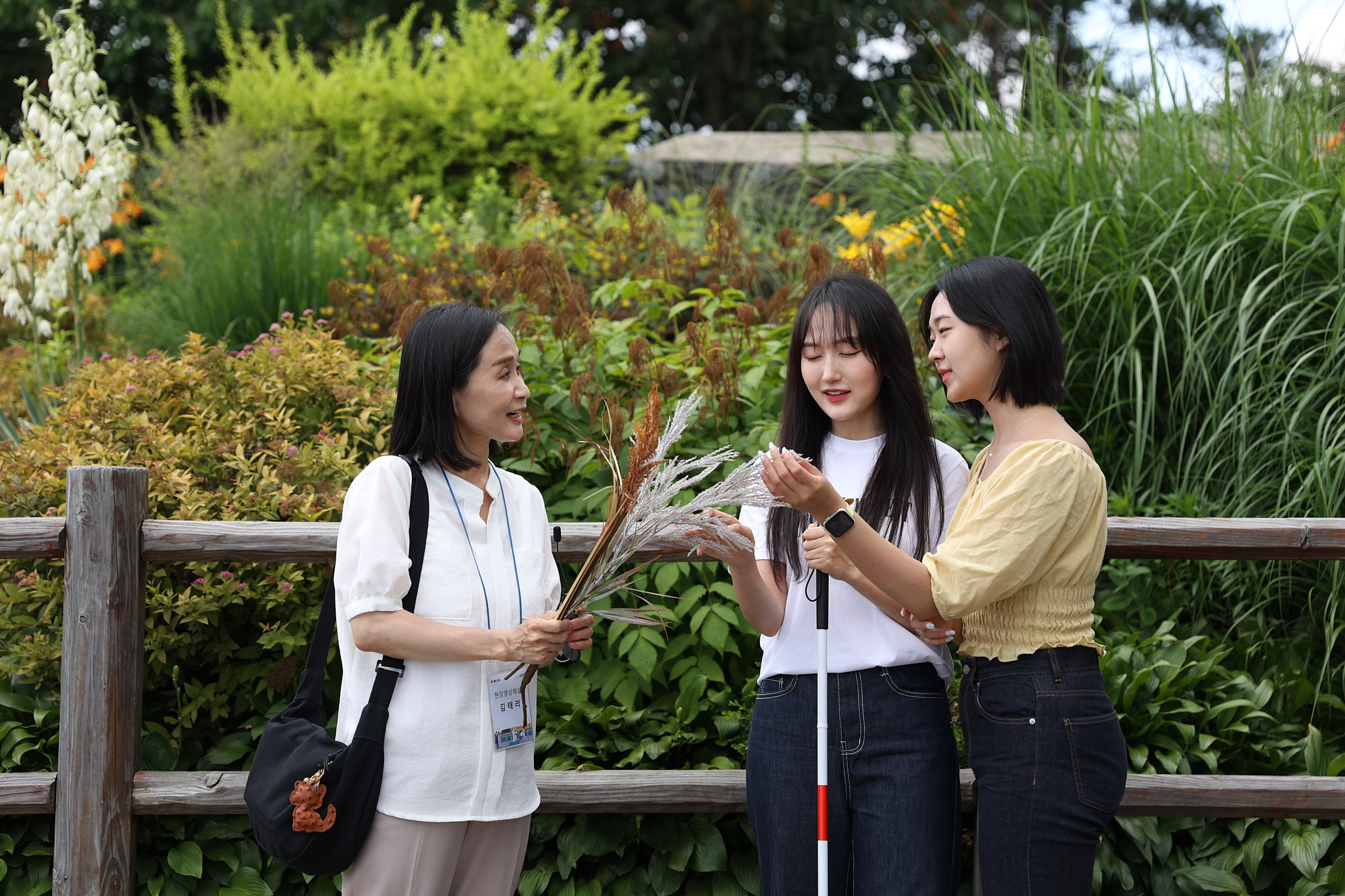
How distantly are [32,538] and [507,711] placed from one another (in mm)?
1741

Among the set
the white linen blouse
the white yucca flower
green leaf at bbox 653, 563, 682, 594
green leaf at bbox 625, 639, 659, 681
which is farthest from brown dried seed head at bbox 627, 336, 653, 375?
the white yucca flower

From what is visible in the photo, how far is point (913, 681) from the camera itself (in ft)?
7.13

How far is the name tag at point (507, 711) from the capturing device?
2.07m

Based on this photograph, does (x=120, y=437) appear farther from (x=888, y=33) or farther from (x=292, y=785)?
(x=888, y=33)

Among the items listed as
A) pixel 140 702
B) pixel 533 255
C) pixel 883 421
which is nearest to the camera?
pixel 883 421

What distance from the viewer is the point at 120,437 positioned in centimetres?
371

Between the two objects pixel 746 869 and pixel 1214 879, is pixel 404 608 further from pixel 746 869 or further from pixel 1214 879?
pixel 1214 879

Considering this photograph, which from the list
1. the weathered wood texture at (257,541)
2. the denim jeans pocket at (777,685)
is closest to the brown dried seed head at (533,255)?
the weathered wood texture at (257,541)

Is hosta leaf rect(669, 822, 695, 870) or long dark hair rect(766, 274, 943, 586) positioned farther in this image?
hosta leaf rect(669, 822, 695, 870)

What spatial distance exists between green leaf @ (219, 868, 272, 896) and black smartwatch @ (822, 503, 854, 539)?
217 centimetres

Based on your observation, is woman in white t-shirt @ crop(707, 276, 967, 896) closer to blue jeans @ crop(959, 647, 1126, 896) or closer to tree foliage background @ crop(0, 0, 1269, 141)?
blue jeans @ crop(959, 647, 1126, 896)

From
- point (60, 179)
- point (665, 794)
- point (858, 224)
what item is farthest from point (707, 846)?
point (60, 179)

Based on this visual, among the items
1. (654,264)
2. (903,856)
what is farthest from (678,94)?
(903,856)

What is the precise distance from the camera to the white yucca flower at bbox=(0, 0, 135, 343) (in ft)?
15.6
